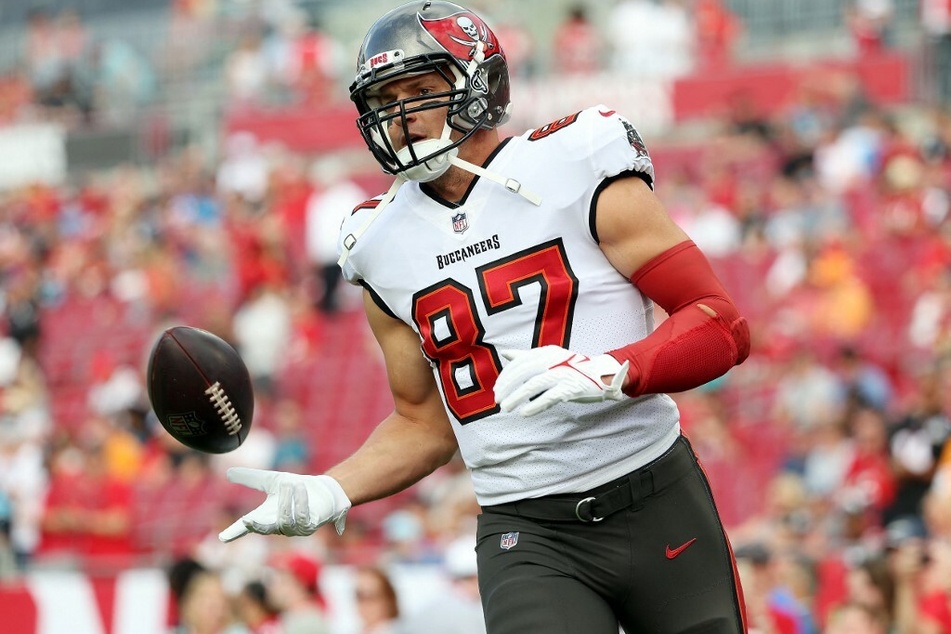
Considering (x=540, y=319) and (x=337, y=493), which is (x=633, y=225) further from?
(x=337, y=493)

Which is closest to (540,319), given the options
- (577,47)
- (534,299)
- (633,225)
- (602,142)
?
(534,299)

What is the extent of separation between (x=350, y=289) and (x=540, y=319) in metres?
8.60

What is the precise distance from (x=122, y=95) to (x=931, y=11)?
29.4ft

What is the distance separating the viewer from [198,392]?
3.83m

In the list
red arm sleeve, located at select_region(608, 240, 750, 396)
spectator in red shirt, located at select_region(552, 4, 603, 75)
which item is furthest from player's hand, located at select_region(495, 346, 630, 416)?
spectator in red shirt, located at select_region(552, 4, 603, 75)

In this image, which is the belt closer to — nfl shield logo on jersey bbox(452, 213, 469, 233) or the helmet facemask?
nfl shield logo on jersey bbox(452, 213, 469, 233)

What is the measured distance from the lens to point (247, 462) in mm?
10156

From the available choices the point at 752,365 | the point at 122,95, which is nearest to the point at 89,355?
the point at 122,95

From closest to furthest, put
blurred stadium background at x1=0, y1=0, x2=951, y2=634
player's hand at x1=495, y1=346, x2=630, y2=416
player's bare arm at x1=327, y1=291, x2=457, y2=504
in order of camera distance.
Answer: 1. player's hand at x1=495, y1=346, x2=630, y2=416
2. player's bare arm at x1=327, y1=291, x2=457, y2=504
3. blurred stadium background at x1=0, y1=0, x2=951, y2=634

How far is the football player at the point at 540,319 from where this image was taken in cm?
348

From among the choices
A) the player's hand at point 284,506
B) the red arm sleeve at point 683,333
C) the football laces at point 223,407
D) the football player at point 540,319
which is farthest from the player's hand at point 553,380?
the football laces at point 223,407

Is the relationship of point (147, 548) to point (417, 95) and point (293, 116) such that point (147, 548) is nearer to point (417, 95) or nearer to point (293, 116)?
point (293, 116)

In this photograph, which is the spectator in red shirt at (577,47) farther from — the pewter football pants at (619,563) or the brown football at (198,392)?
the pewter football pants at (619,563)

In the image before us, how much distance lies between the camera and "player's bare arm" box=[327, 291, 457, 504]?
3811 mm
